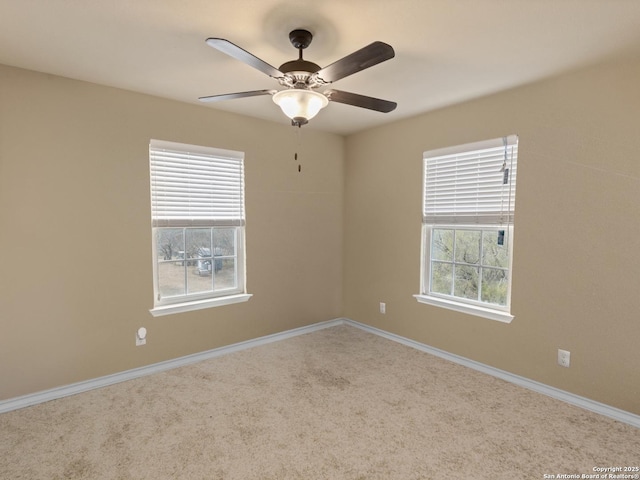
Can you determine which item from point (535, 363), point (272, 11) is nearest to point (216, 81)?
point (272, 11)

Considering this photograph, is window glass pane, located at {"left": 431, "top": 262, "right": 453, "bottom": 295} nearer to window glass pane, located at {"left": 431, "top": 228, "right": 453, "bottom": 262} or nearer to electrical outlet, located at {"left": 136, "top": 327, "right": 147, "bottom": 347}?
window glass pane, located at {"left": 431, "top": 228, "right": 453, "bottom": 262}

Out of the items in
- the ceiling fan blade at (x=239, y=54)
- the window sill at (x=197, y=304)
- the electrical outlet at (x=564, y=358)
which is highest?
the ceiling fan blade at (x=239, y=54)

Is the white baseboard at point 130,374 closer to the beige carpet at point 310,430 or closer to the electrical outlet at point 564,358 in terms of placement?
the beige carpet at point 310,430

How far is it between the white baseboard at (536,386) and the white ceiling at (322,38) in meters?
2.34

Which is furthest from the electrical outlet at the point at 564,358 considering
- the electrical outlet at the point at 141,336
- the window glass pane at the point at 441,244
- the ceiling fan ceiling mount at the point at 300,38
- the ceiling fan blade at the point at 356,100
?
the electrical outlet at the point at 141,336

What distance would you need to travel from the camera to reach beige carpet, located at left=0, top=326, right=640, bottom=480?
1913 millimetres

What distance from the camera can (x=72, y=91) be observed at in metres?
2.61

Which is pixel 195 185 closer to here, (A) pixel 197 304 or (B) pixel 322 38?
(A) pixel 197 304

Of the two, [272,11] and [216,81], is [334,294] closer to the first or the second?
[216,81]

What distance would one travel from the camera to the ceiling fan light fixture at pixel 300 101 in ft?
6.04

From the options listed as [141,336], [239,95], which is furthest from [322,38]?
[141,336]

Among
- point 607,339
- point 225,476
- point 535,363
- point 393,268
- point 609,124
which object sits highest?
point 609,124

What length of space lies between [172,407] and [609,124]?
362cm

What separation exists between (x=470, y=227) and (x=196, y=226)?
2.56 meters
